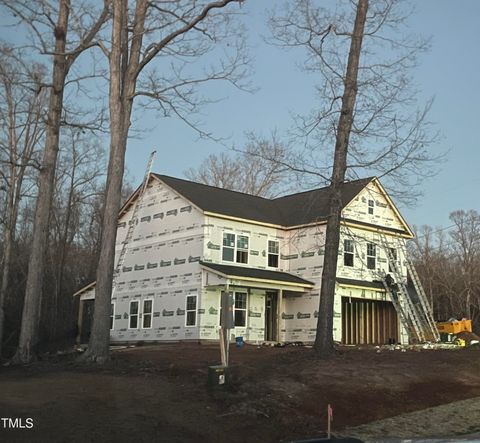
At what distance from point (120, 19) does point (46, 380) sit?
36.0ft

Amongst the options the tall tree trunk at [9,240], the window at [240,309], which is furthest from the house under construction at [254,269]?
the tall tree trunk at [9,240]

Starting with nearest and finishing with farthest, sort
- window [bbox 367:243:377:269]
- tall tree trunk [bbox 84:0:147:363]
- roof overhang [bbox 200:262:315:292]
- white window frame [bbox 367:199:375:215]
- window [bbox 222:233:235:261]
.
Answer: tall tree trunk [bbox 84:0:147:363] → roof overhang [bbox 200:262:315:292] → window [bbox 222:233:235:261] → window [bbox 367:243:377:269] → white window frame [bbox 367:199:375:215]

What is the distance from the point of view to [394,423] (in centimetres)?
1133

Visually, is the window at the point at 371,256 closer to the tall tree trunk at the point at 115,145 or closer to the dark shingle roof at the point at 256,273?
the dark shingle roof at the point at 256,273

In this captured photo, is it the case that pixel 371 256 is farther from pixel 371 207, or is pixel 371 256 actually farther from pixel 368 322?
pixel 368 322

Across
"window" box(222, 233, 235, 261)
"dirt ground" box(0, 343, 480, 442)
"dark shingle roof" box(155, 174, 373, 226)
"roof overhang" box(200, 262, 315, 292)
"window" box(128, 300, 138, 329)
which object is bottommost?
"dirt ground" box(0, 343, 480, 442)

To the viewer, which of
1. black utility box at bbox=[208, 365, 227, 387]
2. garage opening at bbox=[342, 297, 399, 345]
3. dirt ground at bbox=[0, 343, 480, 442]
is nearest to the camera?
dirt ground at bbox=[0, 343, 480, 442]

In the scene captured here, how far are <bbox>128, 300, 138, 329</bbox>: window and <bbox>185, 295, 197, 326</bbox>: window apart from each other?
14.8 ft

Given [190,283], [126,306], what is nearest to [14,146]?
[126,306]

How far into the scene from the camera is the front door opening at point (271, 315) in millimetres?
29734

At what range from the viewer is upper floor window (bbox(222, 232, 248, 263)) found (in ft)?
93.2

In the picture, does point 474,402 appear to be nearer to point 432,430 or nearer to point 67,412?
point 432,430

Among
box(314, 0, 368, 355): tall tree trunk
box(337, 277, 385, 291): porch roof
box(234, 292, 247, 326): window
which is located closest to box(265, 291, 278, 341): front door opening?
box(234, 292, 247, 326): window

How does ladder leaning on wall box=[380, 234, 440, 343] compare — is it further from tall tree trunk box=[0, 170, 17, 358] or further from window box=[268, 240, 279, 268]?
tall tree trunk box=[0, 170, 17, 358]
